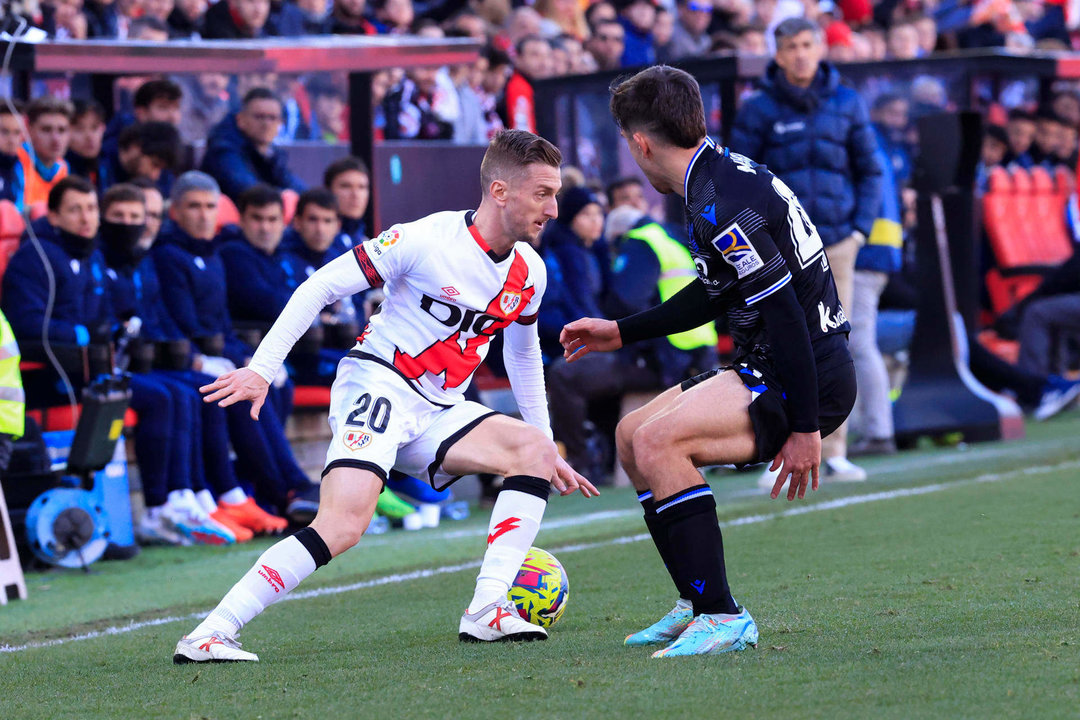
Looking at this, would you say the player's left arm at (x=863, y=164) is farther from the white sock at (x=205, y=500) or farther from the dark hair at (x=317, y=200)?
the white sock at (x=205, y=500)

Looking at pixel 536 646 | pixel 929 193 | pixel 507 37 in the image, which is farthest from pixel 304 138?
pixel 536 646

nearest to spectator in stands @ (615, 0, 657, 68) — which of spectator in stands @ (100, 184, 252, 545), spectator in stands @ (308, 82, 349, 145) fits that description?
spectator in stands @ (308, 82, 349, 145)

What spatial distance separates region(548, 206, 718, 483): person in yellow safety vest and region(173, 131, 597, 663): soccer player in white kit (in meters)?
4.90

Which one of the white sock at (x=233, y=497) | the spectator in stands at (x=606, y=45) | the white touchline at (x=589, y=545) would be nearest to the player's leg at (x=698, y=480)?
the white touchline at (x=589, y=545)

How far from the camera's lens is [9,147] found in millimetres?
9258

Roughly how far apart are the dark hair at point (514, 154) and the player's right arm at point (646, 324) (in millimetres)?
555

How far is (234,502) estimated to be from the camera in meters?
8.78

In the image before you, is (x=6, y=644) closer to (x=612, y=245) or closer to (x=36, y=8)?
(x=36, y=8)

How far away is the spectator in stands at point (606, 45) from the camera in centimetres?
1474

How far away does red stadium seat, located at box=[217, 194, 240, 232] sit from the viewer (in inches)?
395

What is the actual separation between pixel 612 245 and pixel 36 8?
14.0 ft

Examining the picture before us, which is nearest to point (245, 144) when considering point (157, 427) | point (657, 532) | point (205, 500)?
point (157, 427)

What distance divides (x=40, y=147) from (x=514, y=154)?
16.9 ft

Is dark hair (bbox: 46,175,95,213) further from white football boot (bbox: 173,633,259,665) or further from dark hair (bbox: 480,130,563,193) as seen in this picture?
white football boot (bbox: 173,633,259,665)
